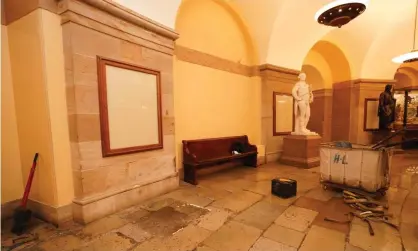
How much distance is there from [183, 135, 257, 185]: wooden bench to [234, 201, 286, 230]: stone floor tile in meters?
1.36

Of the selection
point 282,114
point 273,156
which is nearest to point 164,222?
point 273,156

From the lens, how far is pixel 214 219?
2.57 m

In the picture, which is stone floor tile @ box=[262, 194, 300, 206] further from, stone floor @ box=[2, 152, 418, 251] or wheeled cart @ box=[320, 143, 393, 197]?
wheeled cart @ box=[320, 143, 393, 197]

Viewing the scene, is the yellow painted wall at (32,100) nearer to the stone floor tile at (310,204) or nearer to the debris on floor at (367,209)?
the stone floor tile at (310,204)

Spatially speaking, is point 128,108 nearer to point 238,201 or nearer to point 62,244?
point 62,244

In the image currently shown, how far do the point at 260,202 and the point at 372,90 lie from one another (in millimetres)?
7409

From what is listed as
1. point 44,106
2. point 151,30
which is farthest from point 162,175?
point 151,30

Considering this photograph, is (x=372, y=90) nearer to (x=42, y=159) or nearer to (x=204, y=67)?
(x=204, y=67)

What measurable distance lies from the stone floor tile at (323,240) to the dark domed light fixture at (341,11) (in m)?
3.14

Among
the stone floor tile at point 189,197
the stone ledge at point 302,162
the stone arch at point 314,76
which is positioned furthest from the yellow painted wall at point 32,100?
the stone arch at point 314,76

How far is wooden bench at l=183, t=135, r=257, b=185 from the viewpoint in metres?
3.93

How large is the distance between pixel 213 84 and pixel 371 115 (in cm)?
669

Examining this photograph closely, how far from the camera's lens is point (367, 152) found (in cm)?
296

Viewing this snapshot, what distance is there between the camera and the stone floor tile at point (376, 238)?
199cm
